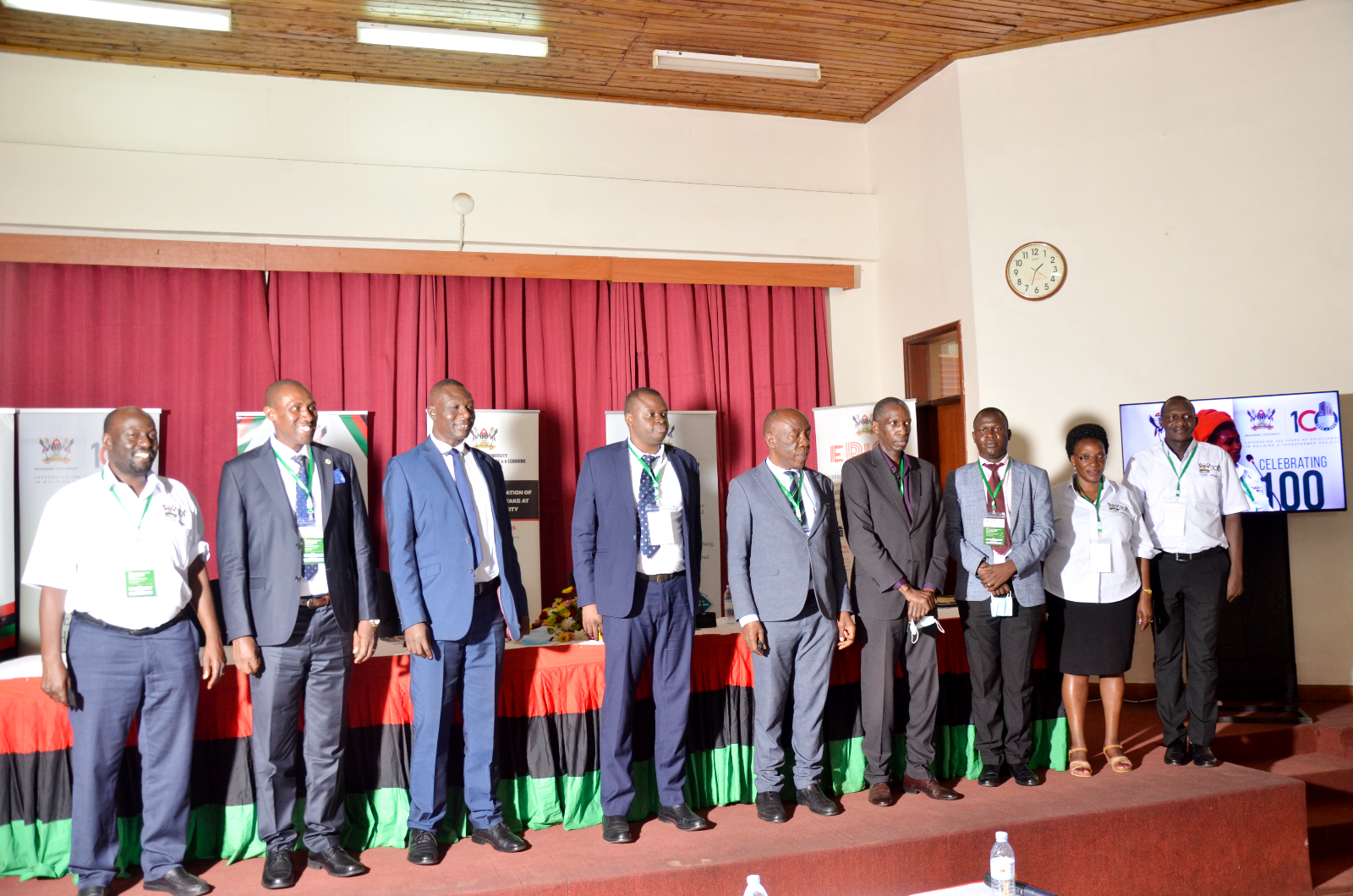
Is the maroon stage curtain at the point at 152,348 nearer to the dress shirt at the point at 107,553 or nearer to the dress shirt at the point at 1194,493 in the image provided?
the dress shirt at the point at 107,553

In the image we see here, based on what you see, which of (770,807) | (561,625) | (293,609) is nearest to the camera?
(293,609)

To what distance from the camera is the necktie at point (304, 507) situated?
2986mm

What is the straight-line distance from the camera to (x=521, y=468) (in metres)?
6.09

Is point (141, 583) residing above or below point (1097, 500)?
below

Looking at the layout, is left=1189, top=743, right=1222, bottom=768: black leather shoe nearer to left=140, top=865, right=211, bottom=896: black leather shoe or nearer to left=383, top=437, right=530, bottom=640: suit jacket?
left=383, top=437, right=530, bottom=640: suit jacket

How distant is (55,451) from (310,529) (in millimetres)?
3260

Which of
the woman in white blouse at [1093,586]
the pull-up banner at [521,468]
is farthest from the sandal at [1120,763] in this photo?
the pull-up banner at [521,468]

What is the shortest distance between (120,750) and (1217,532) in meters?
4.18

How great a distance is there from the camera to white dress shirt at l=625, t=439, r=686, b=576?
3352mm

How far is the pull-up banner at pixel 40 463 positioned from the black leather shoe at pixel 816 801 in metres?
4.20

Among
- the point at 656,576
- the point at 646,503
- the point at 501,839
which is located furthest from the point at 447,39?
the point at 501,839

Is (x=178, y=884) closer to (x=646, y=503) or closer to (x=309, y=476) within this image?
(x=309, y=476)

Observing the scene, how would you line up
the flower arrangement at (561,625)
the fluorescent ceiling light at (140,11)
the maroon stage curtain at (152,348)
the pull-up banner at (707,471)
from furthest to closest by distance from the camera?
the pull-up banner at (707,471)
the maroon stage curtain at (152,348)
the fluorescent ceiling light at (140,11)
the flower arrangement at (561,625)

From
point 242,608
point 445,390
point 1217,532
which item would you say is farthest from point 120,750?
point 1217,532
